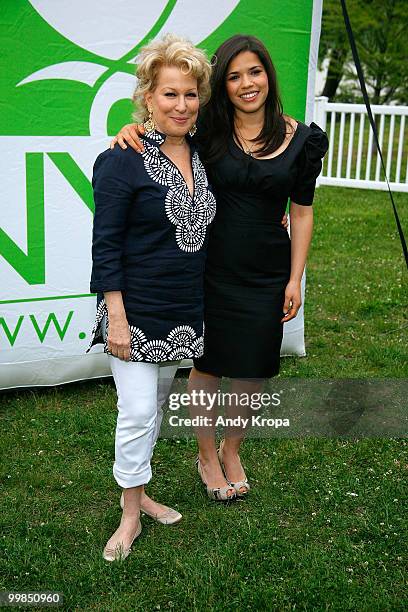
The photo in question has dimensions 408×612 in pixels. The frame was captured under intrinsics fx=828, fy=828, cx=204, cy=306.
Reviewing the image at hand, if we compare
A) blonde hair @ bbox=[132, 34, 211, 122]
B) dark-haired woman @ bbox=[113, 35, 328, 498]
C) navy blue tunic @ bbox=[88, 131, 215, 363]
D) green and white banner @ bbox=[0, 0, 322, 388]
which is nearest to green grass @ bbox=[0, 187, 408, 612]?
green and white banner @ bbox=[0, 0, 322, 388]

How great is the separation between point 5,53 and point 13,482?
1.90 meters

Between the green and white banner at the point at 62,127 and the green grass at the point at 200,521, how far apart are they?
37 cm

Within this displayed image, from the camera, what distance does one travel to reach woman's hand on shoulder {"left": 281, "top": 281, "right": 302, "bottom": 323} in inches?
122

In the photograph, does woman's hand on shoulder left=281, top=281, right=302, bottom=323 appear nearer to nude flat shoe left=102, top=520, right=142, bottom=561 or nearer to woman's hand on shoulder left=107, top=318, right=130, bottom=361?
woman's hand on shoulder left=107, top=318, right=130, bottom=361

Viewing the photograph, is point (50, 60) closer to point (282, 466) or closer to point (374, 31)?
point (282, 466)

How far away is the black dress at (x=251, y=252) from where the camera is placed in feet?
9.60

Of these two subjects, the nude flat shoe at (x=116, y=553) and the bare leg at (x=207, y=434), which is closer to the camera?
the nude flat shoe at (x=116, y=553)

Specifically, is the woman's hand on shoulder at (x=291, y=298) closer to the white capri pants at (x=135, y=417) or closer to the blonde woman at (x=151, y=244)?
the blonde woman at (x=151, y=244)

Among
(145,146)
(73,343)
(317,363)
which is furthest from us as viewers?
(317,363)

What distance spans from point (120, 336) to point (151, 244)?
311mm

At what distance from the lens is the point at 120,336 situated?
104 inches

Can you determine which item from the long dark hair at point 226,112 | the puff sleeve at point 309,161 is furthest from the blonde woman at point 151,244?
the puff sleeve at point 309,161

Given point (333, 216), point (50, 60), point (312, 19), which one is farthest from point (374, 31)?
point (50, 60)

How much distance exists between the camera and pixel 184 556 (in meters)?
2.88
